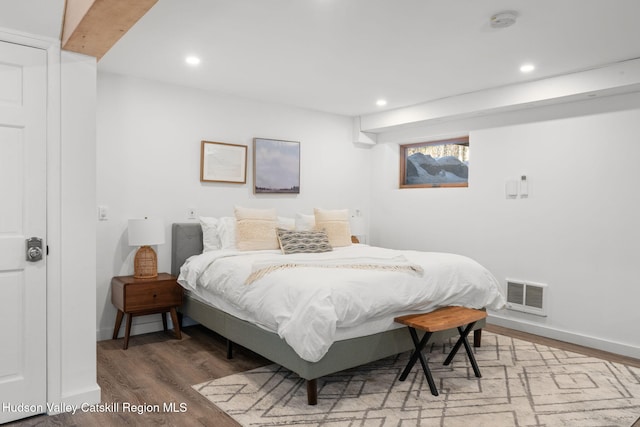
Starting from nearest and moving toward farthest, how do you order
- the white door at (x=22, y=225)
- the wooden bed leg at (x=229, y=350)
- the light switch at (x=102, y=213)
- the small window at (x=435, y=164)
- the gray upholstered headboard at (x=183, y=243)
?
1. the white door at (x=22, y=225)
2. the wooden bed leg at (x=229, y=350)
3. the light switch at (x=102, y=213)
4. the gray upholstered headboard at (x=183, y=243)
5. the small window at (x=435, y=164)

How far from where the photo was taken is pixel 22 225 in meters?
2.52

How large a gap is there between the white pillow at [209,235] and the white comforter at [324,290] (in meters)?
0.28

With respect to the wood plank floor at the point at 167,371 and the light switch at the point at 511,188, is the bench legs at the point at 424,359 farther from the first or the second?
the light switch at the point at 511,188

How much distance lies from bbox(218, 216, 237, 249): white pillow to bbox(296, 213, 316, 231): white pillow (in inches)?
28.7

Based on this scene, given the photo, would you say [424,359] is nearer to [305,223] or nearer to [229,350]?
[229,350]

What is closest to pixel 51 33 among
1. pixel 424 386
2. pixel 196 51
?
pixel 196 51

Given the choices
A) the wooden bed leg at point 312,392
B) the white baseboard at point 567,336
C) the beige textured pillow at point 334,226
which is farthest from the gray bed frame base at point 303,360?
the beige textured pillow at point 334,226

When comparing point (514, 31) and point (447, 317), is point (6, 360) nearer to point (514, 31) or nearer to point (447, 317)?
point (447, 317)

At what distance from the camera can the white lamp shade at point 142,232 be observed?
391cm

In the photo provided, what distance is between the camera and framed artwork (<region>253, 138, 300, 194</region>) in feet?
16.6

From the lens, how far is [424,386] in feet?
10.1

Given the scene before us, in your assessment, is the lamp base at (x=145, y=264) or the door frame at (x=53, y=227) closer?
the door frame at (x=53, y=227)

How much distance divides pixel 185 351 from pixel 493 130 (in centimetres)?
381

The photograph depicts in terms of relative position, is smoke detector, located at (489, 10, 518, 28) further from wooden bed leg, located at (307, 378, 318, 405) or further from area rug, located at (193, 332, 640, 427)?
wooden bed leg, located at (307, 378, 318, 405)
